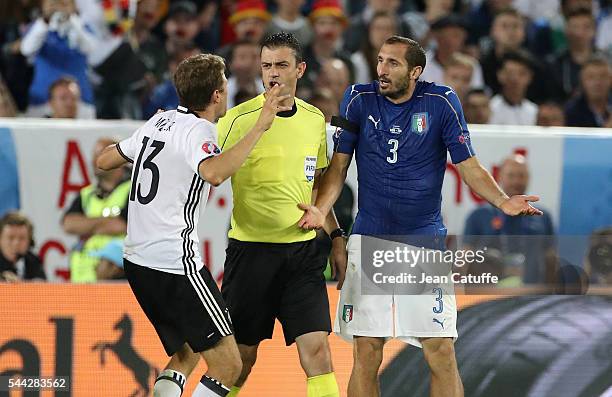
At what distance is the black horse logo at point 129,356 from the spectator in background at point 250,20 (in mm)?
4841

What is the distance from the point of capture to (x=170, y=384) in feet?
20.5

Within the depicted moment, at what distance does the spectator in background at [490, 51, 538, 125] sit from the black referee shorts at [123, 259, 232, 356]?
5600 millimetres

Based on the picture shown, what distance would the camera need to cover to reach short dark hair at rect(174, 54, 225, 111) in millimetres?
6121

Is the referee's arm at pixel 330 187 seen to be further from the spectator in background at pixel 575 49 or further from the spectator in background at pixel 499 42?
the spectator in background at pixel 575 49

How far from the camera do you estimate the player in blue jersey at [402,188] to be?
6.37 meters

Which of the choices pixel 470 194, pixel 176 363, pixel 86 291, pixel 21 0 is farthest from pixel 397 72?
pixel 21 0

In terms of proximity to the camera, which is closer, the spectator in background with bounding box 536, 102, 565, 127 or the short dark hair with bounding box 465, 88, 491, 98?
the short dark hair with bounding box 465, 88, 491, 98

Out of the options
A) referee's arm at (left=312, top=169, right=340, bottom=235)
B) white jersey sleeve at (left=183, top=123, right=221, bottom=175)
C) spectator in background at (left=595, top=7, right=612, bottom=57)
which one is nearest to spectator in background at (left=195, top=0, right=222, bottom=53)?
spectator in background at (left=595, top=7, right=612, bottom=57)

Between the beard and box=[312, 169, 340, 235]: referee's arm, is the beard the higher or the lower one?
the higher one

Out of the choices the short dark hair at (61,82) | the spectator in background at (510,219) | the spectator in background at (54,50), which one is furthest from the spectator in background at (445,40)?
the short dark hair at (61,82)

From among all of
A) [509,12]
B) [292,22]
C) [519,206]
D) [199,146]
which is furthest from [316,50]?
[199,146]

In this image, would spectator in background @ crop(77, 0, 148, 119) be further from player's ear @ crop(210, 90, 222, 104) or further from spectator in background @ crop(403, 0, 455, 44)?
player's ear @ crop(210, 90, 222, 104)

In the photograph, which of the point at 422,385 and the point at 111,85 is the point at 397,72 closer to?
the point at 422,385

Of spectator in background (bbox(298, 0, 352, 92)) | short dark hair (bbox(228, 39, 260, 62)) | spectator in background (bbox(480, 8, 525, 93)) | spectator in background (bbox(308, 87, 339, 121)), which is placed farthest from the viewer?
spectator in background (bbox(480, 8, 525, 93))
